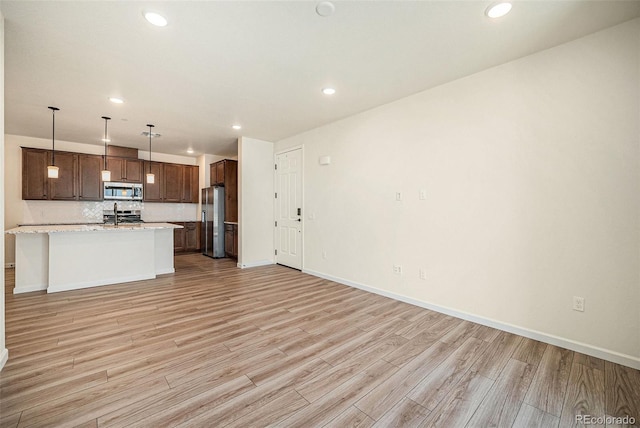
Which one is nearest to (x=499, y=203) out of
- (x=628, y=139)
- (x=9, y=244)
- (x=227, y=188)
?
(x=628, y=139)

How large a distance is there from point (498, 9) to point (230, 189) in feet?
19.2

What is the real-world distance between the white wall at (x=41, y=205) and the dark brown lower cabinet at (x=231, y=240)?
2.15 m

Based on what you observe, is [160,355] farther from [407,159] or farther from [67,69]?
[407,159]

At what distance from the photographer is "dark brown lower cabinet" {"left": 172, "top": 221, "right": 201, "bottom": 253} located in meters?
7.19

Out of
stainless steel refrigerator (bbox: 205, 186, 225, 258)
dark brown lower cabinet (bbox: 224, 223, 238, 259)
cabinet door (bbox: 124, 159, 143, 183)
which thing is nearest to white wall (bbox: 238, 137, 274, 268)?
dark brown lower cabinet (bbox: 224, 223, 238, 259)

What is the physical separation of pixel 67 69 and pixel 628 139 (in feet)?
17.2

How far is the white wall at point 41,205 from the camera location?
215 inches

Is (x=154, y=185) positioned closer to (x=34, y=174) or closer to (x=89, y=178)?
(x=89, y=178)

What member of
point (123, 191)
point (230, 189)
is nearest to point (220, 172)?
point (230, 189)

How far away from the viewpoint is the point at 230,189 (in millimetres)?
6566

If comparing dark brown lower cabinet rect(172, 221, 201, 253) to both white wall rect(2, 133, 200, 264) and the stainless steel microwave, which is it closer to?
white wall rect(2, 133, 200, 264)

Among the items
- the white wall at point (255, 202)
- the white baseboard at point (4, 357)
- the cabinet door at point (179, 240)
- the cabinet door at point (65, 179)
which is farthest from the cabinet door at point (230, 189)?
the white baseboard at point (4, 357)

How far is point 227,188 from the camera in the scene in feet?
21.5

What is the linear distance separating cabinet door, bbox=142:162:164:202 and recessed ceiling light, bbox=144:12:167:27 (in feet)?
17.8
